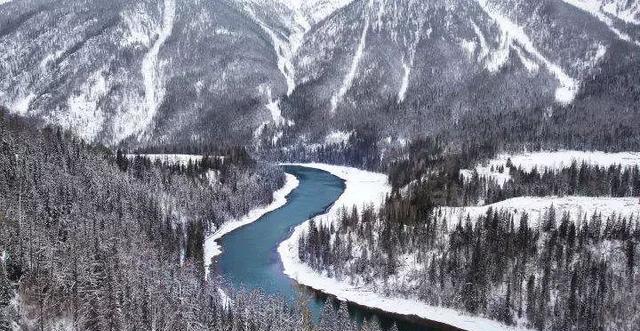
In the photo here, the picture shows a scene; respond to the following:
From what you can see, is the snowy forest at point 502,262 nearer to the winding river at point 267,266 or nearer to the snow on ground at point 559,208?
the snow on ground at point 559,208

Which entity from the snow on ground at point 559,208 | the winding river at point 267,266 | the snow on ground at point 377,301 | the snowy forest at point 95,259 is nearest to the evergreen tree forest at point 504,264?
the snow on ground at point 377,301

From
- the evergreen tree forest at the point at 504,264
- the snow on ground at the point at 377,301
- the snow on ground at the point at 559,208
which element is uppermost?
the snow on ground at the point at 559,208

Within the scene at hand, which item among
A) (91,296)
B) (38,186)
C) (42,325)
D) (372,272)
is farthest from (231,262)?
(42,325)

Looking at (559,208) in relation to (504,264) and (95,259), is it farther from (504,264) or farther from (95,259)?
(95,259)

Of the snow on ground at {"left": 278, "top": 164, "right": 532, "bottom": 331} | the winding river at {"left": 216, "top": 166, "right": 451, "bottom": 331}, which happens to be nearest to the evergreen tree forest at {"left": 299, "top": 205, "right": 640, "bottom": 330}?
the snow on ground at {"left": 278, "top": 164, "right": 532, "bottom": 331}

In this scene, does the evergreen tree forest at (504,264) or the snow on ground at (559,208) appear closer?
the evergreen tree forest at (504,264)

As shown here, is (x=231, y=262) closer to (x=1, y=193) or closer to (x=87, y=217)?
(x=87, y=217)

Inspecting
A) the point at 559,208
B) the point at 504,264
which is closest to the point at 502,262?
the point at 504,264

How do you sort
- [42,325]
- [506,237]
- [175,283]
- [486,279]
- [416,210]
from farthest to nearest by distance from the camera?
[416,210] → [506,237] → [486,279] → [175,283] → [42,325]
